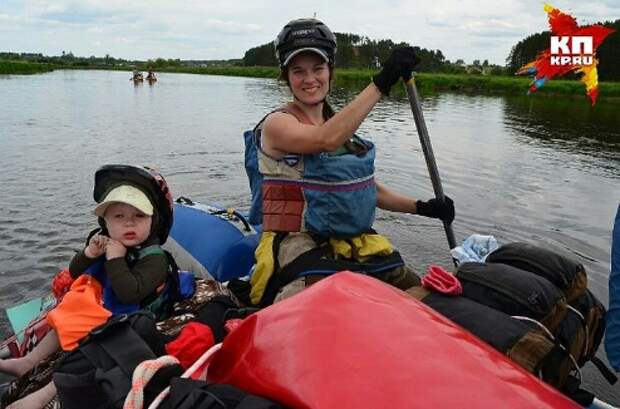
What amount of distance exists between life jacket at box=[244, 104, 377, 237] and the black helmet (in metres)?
0.33

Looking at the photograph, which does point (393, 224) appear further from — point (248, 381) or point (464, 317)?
point (248, 381)

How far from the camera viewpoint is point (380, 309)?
163 centimetres

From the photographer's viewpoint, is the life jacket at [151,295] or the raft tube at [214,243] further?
the raft tube at [214,243]

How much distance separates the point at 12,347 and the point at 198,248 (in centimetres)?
135

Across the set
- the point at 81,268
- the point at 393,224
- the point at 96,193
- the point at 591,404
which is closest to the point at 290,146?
the point at 96,193

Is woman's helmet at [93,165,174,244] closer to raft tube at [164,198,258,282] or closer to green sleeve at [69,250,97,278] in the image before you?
green sleeve at [69,250,97,278]

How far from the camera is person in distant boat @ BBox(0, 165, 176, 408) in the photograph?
277cm

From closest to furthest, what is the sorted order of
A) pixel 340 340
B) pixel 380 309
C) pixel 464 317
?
1. pixel 340 340
2. pixel 380 309
3. pixel 464 317

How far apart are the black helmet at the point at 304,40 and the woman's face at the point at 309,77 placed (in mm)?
50

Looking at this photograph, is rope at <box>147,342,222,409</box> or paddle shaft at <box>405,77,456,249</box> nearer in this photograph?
rope at <box>147,342,222,409</box>

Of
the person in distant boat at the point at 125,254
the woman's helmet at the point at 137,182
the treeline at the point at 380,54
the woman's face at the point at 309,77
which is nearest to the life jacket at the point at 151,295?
the person in distant boat at the point at 125,254

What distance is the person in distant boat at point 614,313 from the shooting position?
2354 mm

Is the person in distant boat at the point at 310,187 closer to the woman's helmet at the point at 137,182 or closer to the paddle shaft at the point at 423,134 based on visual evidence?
the paddle shaft at the point at 423,134

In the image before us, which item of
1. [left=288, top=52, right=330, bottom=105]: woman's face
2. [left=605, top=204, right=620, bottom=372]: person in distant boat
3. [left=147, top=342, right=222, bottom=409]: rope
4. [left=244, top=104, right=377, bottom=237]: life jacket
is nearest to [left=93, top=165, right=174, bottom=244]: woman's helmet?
[left=244, top=104, right=377, bottom=237]: life jacket
